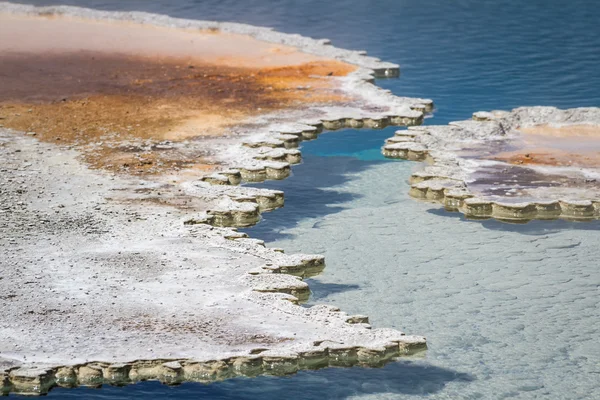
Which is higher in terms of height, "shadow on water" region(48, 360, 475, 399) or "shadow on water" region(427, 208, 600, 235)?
"shadow on water" region(427, 208, 600, 235)

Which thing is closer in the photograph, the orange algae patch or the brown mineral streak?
the orange algae patch

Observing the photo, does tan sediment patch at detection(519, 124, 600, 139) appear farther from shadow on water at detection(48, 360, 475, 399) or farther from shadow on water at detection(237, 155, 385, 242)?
shadow on water at detection(48, 360, 475, 399)

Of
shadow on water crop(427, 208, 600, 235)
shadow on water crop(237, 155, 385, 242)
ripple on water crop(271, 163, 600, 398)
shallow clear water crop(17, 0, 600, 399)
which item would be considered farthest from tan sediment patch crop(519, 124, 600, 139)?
shadow on water crop(427, 208, 600, 235)

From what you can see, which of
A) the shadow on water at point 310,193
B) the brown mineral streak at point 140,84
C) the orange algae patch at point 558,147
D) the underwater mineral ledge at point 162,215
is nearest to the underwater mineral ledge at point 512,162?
the orange algae patch at point 558,147

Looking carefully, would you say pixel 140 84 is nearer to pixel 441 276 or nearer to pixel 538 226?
pixel 538 226

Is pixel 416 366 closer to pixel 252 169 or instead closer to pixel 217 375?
pixel 217 375

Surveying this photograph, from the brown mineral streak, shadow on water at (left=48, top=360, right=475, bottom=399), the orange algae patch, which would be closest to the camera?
shadow on water at (left=48, top=360, right=475, bottom=399)

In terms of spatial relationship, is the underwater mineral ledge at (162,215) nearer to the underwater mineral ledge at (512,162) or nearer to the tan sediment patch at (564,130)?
the underwater mineral ledge at (512,162)
